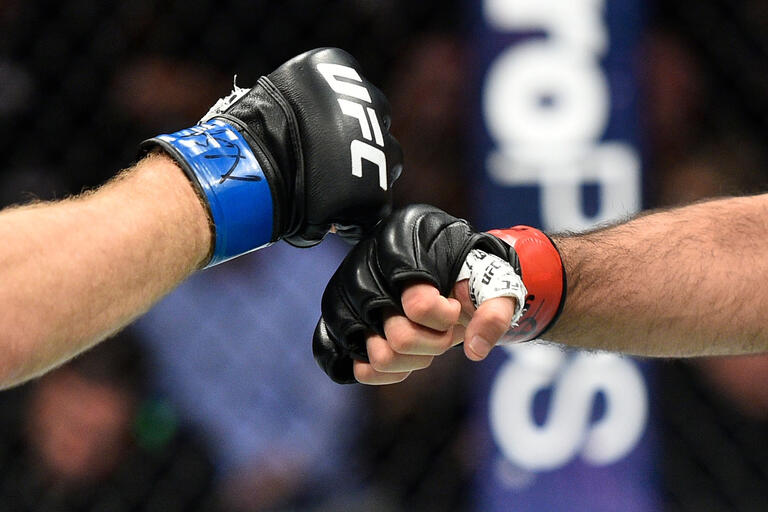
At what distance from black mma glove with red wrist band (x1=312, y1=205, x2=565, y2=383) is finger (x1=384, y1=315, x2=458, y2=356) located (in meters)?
0.02

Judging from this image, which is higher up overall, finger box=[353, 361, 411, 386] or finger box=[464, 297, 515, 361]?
finger box=[464, 297, 515, 361]

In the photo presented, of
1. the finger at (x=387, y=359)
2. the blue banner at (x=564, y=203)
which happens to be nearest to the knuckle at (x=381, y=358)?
the finger at (x=387, y=359)

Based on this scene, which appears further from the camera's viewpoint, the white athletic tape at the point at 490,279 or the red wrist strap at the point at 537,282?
the red wrist strap at the point at 537,282

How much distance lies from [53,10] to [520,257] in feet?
3.45

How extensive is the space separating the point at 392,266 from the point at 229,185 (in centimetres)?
15

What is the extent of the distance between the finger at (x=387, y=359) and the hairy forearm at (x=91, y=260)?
0.53ft

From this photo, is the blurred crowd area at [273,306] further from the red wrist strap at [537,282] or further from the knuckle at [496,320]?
the knuckle at [496,320]

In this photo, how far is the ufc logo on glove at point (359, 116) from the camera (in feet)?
2.75

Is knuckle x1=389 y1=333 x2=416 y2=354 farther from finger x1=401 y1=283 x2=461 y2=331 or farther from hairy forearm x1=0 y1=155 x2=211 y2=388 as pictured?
hairy forearm x1=0 y1=155 x2=211 y2=388

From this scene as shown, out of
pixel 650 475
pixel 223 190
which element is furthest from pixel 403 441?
pixel 223 190

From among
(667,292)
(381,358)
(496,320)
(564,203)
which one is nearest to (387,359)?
(381,358)

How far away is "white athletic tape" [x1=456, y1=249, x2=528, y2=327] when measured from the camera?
0.81m

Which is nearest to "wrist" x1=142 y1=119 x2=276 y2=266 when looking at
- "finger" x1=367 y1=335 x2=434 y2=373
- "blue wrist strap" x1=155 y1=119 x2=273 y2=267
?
"blue wrist strap" x1=155 y1=119 x2=273 y2=267

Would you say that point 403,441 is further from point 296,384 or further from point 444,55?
point 444,55
